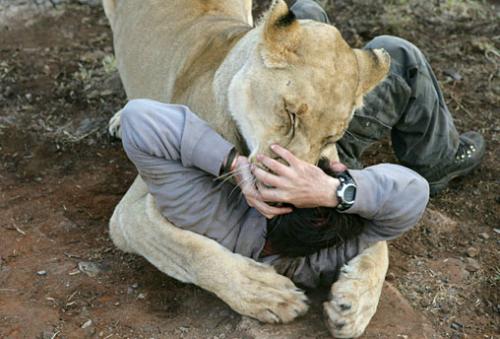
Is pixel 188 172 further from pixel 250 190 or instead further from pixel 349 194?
pixel 349 194

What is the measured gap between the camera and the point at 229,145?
276 cm

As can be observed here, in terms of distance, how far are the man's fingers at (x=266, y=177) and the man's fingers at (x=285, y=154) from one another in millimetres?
74

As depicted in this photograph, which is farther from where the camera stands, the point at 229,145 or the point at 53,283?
the point at 53,283

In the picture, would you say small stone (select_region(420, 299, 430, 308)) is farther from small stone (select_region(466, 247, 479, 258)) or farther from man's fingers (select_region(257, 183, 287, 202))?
man's fingers (select_region(257, 183, 287, 202))

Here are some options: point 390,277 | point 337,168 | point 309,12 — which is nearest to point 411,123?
point 309,12

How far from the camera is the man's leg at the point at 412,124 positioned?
3.69m

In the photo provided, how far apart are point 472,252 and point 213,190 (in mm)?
1307

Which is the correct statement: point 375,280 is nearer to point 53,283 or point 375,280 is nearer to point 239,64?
point 239,64

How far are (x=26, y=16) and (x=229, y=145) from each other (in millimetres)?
3764

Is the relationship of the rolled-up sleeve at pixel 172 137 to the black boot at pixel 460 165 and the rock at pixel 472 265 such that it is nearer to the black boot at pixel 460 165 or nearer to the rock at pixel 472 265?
the rock at pixel 472 265

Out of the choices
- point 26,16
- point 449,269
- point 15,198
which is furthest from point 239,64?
point 26,16

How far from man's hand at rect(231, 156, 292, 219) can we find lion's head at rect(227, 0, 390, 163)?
0.25ft

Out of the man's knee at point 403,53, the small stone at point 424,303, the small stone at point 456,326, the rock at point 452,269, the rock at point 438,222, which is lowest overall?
the rock at point 438,222

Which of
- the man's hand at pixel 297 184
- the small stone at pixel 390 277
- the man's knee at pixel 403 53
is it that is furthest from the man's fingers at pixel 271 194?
the man's knee at pixel 403 53
